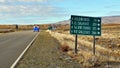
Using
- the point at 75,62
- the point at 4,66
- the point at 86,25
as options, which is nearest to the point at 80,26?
the point at 86,25

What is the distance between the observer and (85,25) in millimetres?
22281

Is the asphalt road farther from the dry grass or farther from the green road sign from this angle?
the green road sign

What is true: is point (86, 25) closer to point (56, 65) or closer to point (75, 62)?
point (75, 62)

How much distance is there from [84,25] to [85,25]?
0.07 m

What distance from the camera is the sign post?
2190 centimetres

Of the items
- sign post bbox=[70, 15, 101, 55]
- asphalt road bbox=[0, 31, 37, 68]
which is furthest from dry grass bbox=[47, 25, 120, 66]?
asphalt road bbox=[0, 31, 37, 68]

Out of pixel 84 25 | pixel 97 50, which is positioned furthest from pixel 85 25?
pixel 97 50

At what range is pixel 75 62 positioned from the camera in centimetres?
1789

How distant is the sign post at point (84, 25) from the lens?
862 inches

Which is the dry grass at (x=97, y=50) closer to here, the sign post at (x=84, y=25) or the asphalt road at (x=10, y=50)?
the sign post at (x=84, y=25)

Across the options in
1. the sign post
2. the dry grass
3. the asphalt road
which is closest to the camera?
the asphalt road

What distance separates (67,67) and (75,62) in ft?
6.60

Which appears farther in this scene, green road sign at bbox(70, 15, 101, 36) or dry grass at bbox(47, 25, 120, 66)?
green road sign at bbox(70, 15, 101, 36)

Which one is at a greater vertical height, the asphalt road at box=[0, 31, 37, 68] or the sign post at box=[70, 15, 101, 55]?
the sign post at box=[70, 15, 101, 55]
